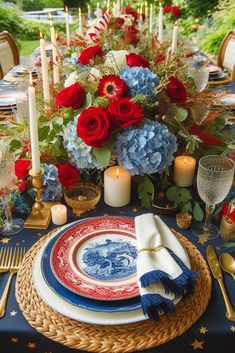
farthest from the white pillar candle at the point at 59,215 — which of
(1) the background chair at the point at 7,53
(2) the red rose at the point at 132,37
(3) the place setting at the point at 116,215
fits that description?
(1) the background chair at the point at 7,53

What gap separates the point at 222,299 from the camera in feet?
2.30

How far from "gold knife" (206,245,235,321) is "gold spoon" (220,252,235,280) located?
0.04ft

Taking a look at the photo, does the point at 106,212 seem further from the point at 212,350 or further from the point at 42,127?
the point at 212,350

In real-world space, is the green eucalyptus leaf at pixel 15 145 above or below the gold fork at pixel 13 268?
above

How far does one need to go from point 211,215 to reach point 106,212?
261mm

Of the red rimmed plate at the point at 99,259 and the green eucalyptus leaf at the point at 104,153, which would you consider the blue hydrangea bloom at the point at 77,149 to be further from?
the red rimmed plate at the point at 99,259

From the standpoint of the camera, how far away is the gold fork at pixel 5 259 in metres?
0.76

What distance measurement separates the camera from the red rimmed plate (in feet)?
2.17

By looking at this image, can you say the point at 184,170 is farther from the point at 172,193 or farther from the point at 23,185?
the point at 23,185

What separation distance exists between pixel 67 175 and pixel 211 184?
1.18 ft

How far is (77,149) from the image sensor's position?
913mm

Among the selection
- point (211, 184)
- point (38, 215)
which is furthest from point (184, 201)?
point (38, 215)

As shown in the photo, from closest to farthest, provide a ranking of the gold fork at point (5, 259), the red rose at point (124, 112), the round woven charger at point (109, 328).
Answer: the round woven charger at point (109, 328), the gold fork at point (5, 259), the red rose at point (124, 112)

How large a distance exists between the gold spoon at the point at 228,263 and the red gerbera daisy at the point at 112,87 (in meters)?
0.45
